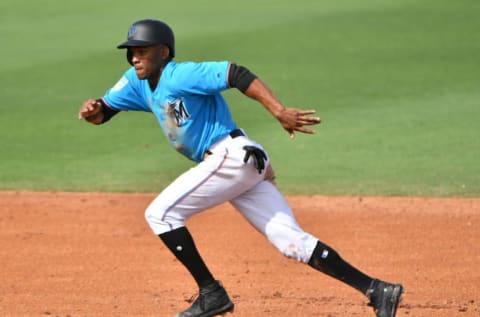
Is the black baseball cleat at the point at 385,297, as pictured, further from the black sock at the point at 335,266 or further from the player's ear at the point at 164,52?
the player's ear at the point at 164,52

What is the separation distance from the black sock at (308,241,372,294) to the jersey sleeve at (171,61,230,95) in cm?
120

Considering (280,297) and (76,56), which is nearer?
(280,297)

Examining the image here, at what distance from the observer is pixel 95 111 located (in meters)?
6.88

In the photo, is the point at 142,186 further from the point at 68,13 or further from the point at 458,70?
the point at 68,13

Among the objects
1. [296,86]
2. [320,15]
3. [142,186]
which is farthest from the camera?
[320,15]

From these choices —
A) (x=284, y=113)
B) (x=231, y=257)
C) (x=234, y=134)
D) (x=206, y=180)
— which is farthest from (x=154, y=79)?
(x=231, y=257)

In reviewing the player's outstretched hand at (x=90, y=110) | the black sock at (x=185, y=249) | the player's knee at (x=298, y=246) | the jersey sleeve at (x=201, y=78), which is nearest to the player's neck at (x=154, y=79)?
the jersey sleeve at (x=201, y=78)

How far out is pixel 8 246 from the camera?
363 inches

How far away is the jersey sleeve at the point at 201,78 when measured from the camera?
6156 millimetres

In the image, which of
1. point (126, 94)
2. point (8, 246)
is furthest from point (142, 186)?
point (126, 94)

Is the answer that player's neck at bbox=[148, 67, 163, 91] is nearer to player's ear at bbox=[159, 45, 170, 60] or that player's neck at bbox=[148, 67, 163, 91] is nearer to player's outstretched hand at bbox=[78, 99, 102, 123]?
player's ear at bbox=[159, 45, 170, 60]

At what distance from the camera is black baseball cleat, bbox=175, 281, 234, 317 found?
21.4 ft

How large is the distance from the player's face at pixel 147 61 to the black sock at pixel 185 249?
997 mm

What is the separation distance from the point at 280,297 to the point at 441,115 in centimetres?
768
